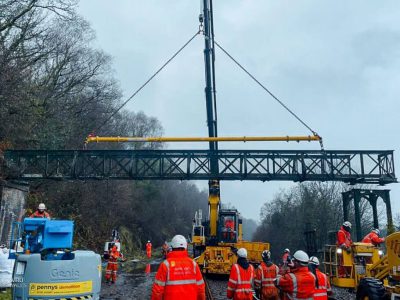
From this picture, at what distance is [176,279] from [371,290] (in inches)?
239

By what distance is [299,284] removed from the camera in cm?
603

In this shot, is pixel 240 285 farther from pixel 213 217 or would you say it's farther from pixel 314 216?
pixel 314 216

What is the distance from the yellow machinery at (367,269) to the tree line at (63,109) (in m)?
15.6

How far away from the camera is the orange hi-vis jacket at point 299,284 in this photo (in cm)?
602

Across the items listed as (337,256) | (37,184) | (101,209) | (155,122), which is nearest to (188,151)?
(337,256)

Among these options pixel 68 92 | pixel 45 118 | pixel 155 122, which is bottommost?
pixel 45 118

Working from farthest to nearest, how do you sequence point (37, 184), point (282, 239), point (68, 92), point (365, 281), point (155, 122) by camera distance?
point (155, 122) → point (282, 239) → point (68, 92) → point (37, 184) → point (365, 281)

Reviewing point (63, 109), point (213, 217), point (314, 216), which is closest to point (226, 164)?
point (213, 217)

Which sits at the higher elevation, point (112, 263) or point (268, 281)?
point (268, 281)

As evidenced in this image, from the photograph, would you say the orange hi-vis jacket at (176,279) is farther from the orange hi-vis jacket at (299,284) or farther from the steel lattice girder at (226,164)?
the steel lattice girder at (226,164)

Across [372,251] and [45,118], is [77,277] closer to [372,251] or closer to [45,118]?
[372,251]

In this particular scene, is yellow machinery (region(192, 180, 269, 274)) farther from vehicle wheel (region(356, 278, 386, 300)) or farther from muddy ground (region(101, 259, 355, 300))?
vehicle wheel (region(356, 278, 386, 300))

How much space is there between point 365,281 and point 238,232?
12.6 m

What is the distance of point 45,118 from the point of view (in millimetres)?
28047
